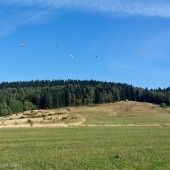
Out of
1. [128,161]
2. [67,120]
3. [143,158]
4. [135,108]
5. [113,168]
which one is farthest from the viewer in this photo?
[135,108]

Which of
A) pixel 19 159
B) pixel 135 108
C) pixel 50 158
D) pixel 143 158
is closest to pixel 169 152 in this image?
pixel 143 158

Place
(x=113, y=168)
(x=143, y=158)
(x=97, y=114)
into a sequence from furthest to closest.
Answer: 1. (x=97, y=114)
2. (x=143, y=158)
3. (x=113, y=168)

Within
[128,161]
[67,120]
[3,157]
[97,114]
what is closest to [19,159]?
[3,157]

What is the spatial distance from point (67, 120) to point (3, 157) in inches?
2960

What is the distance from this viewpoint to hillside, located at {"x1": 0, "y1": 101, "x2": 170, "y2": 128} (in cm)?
9762

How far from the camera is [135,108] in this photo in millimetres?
161250

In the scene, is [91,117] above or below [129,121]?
above

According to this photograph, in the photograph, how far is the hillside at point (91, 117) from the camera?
9762 cm

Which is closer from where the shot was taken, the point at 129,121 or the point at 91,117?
the point at 129,121

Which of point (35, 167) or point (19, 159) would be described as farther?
point (19, 159)

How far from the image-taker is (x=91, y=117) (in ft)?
433

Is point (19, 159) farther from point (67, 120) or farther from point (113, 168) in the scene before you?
point (67, 120)

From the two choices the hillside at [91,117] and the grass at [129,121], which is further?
the grass at [129,121]

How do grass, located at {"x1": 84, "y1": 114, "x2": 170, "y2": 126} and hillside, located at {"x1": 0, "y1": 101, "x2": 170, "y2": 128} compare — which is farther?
grass, located at {"x1": 84, "y1": 114, "x2": 170, "y2": 126}
